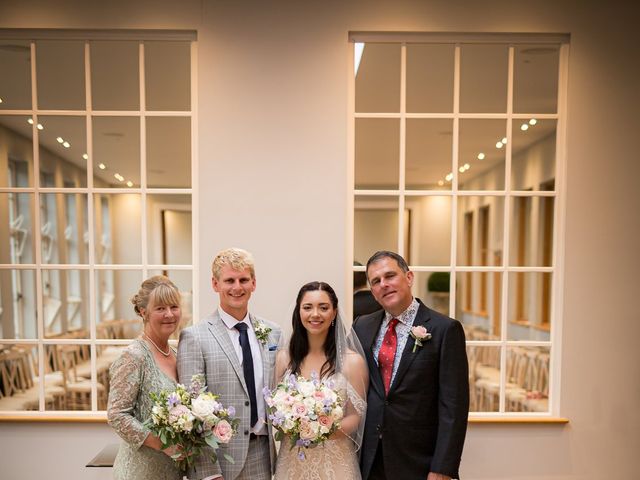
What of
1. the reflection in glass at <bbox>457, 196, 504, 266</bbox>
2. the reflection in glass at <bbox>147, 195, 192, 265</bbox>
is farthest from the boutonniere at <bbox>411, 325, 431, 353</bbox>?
the reflection in glass at <bbox>147, 195, 192, 265</bbox>

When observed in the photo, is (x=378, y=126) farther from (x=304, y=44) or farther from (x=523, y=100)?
(x=304, y=44)

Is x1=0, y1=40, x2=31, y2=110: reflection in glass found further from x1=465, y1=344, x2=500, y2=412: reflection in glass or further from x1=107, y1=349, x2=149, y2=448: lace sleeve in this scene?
x1=465, y1=344, x2=500, y2=412: reflection in glass

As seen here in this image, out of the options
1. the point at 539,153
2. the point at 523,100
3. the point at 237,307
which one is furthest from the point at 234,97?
the point at 539,153

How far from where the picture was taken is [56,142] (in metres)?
7.39

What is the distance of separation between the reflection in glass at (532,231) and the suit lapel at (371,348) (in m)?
5.28

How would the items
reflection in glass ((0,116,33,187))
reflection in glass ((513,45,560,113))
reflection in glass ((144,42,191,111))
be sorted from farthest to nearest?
reflection in glass ((0,116,33,187)) → reflection in glass ((144,42,191,111)) → reflection in glass ((513,45,560,113))

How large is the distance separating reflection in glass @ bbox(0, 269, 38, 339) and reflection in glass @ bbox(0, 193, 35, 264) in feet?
0.80

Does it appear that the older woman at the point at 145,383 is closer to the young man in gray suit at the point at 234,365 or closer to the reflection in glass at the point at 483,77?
the young man in gray suit at the point at 234,365

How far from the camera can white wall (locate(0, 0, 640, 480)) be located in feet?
9.87

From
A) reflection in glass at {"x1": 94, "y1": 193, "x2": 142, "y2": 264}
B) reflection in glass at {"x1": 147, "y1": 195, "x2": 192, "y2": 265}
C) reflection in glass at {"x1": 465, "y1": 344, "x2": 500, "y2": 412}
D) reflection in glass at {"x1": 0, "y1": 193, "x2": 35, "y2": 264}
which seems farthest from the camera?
reflection in glass at {"x1": 147, "y1": 195, "x2": 192, "y2": 265}

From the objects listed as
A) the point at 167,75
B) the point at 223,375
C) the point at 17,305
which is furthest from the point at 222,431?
the point at 17,305

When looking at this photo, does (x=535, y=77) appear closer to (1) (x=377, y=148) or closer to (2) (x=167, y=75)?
(1) (x=377, y=148)

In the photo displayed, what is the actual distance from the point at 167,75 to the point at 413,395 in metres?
3.92

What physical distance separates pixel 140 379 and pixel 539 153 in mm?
6390
